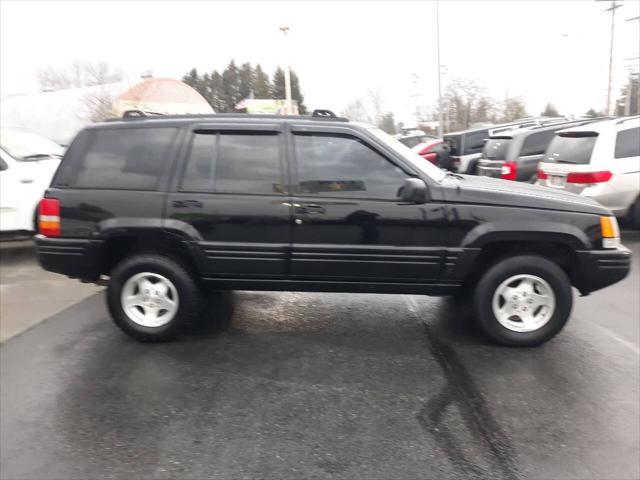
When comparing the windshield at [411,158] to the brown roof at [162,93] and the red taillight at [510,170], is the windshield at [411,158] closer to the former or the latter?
the red taillight at [510,170]

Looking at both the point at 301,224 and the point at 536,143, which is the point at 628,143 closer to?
the point at 536,143

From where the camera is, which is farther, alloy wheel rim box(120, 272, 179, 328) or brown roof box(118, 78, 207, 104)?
brown roof box(118, 78, 207, 104)

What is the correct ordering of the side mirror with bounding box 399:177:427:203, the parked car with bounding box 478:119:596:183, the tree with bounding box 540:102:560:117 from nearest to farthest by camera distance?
1. the side mirror with bounding box 399:177:427:203
2. the parked car with bounding box 478:119:596:183
3. the tree with bounding box 540:102:560:117

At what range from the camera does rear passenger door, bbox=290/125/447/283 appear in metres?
3.99

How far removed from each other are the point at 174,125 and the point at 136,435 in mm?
2471

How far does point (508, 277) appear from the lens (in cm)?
401

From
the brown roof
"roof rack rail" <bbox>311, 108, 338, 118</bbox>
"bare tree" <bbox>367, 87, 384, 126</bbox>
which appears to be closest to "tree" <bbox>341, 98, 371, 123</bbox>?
"bare tree" <bbox>367, 87, 384, 126</bbox>

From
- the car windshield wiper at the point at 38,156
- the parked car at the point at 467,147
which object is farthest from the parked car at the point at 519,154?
the car windshield wiper at the point at 38,156

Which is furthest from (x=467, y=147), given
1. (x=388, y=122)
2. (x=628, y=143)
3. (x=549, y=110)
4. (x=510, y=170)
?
(x=549, y=110)

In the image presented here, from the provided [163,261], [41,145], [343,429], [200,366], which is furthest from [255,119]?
[41,145]

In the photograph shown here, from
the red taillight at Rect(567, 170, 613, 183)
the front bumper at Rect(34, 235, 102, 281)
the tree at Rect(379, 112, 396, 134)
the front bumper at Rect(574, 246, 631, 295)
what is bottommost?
the front bumper at Rect(574, 246, 631, 295)

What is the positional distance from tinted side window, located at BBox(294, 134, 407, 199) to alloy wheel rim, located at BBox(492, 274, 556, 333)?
121 cm

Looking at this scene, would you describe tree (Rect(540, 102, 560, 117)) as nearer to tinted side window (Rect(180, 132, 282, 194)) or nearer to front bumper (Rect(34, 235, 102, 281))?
tinted side window (Rect(180, 132, 282, 194))

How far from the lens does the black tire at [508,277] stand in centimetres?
398
